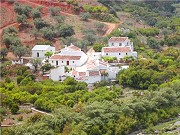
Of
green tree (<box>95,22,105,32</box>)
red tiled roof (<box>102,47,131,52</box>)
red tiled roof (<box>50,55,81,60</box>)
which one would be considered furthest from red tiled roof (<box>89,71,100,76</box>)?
green tree (<box>95,22,105,32</box>)

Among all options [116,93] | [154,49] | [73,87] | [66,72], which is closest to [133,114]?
[116,93]

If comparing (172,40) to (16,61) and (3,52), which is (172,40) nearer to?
(16,61)

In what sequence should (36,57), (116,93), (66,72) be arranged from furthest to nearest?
(36,57) < (66,72) < (116,93)

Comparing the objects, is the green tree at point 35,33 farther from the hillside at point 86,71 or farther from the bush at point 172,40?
the bush at point 172,40

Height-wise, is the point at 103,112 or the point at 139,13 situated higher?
the point at 139,13

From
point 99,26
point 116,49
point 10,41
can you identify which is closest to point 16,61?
point 10,41

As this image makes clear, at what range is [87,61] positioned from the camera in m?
48.9

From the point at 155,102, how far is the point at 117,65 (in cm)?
1200

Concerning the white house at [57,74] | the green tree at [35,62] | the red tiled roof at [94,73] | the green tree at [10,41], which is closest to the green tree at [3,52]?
the green tree at [10,41]

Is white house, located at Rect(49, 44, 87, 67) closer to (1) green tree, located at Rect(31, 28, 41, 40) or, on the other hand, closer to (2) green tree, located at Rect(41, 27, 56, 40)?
(2) green tree, located at Rect(41, 27, 56, 40)

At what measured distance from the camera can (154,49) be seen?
58.3 metres

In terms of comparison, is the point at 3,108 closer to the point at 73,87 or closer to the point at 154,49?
the point at 73,87

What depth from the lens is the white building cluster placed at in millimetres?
44812

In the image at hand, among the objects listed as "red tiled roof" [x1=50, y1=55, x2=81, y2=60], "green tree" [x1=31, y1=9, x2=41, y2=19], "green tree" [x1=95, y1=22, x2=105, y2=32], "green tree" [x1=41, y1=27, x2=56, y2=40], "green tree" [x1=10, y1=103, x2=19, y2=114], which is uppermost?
"green tree" [x1=31, y1=9, x2=41, y2=19]
